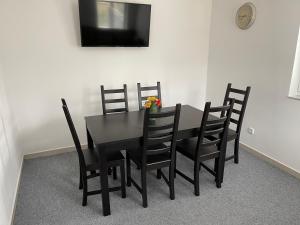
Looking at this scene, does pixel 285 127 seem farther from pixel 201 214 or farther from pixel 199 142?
pixel 201 214

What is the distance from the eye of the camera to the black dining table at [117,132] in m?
2.05

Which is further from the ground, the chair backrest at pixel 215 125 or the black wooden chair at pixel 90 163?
the chair backrest at pixel 215 125

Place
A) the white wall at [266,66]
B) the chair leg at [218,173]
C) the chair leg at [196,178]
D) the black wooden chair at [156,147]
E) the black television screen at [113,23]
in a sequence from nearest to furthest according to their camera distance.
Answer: the black wooden chair at [156,147] → the chair leg at [196,178] → the chair leg at [218,173] → the white wall at [266,66] → the black television screen at [113,23]

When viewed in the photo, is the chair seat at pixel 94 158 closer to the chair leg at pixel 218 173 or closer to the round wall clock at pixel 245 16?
the chair leg at pixel 218 173

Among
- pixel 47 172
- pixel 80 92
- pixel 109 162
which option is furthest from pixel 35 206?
pixel 80 92

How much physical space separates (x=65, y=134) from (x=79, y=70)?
3.40 feet

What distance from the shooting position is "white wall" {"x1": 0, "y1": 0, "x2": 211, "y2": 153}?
2.88 meters

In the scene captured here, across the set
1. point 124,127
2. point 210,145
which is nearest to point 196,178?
point 210,145

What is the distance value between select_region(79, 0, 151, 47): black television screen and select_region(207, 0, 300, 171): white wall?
1397 mm

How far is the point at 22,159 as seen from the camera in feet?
10.3

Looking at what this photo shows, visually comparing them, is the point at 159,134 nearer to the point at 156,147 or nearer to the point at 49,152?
the point at 156,147

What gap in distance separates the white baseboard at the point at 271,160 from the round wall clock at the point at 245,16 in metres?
1.89

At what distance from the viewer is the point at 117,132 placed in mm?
2234

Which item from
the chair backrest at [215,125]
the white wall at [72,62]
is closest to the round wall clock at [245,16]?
the white wall at [72,62]
